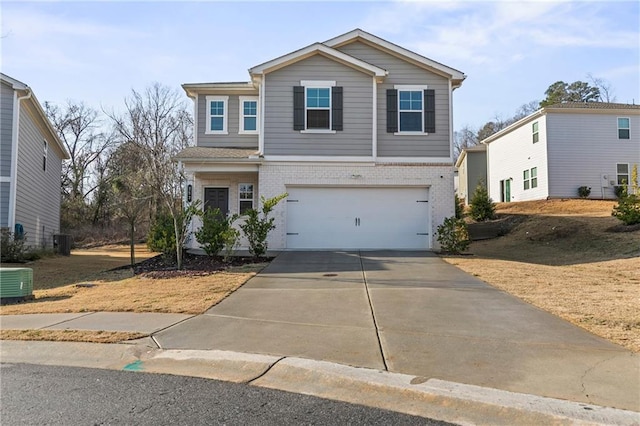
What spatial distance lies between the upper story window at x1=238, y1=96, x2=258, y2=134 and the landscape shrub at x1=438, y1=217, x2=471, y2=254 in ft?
27.9

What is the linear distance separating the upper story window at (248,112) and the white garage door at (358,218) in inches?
147

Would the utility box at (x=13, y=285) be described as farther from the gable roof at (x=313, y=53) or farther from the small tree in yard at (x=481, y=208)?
the small tree in yard at (x=481, y=208)

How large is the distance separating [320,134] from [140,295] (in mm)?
Answer: 9580

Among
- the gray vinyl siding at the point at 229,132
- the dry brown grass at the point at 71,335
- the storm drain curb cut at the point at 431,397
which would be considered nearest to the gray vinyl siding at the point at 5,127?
the gray vinyl siding at the point at 229,132

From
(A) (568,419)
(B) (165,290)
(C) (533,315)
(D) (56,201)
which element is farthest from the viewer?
(D) (56,201)

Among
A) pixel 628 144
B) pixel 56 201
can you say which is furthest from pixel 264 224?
pixel 628 144

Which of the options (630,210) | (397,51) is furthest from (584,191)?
(397,51)

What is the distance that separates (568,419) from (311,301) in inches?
201

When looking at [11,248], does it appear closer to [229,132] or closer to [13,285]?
[13,285]

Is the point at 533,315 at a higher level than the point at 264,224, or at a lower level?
lower

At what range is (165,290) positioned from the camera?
32.5ft

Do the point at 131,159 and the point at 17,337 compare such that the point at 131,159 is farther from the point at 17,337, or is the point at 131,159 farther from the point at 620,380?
the point at 620,380

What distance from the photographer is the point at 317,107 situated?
1733 cm

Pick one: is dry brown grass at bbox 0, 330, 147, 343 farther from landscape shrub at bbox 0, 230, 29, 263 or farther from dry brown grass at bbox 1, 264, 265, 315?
landscape shrub at bbox 0, 230, 29, 263
